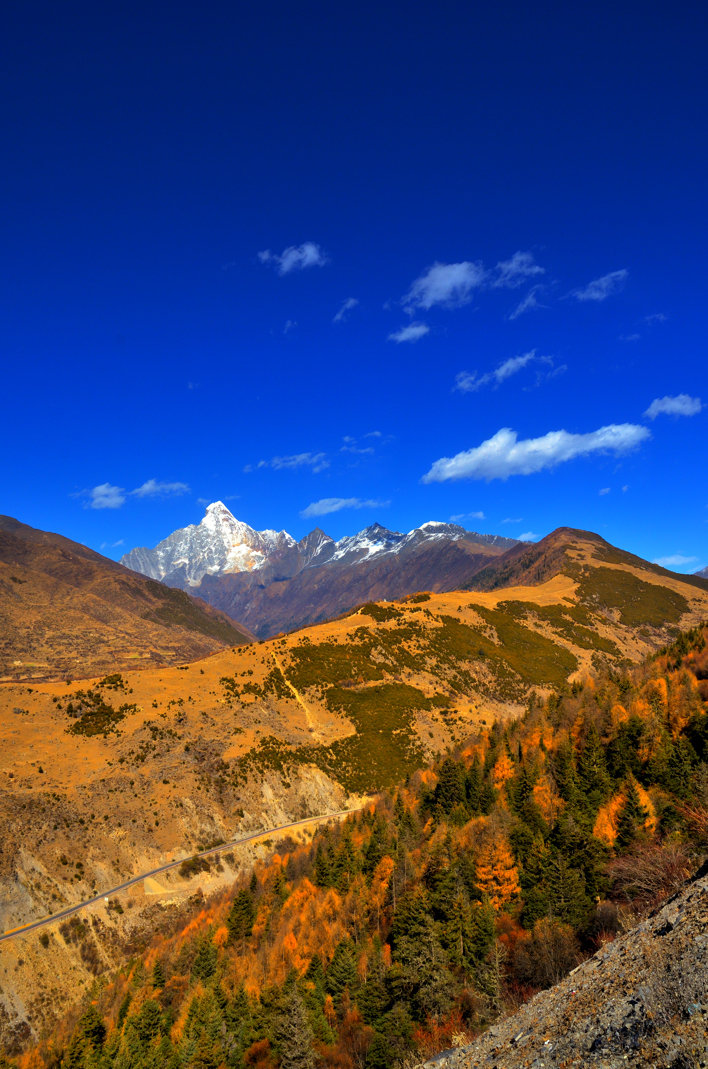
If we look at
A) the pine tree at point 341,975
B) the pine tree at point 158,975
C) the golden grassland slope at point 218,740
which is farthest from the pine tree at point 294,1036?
the golden grassland slope at point 218,740

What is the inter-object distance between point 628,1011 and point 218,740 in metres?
98.7

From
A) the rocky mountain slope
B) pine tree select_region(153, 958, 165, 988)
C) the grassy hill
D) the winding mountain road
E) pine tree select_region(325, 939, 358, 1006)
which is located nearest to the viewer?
the rocky mountain slope

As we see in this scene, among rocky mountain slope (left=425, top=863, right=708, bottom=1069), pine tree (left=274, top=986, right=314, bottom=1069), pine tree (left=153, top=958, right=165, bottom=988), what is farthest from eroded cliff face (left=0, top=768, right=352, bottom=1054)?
rocky mountain slope (left=425, top=863, right=708, bottom=1069)

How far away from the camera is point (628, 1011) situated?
15742 millimetres

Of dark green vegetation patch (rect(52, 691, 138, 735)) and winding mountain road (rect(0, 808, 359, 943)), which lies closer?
winding mountain road (rect(0, 808, 359, 943))

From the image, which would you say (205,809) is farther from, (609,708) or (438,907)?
(609,708)

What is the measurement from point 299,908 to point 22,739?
2366 inches

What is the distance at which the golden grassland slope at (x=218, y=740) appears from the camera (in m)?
74.4

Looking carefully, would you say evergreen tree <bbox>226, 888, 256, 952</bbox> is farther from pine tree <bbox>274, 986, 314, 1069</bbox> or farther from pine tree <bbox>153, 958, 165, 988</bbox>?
pine tree <bbox>274, 986, 314, 1069</bbox>

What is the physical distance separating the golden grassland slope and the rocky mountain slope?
6204 centimetres

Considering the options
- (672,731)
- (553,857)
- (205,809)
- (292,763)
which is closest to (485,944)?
(553,857)

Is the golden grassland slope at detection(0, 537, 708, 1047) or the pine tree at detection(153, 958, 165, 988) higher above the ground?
the golden grassland slope at detection(0, 537, 708, 1047)

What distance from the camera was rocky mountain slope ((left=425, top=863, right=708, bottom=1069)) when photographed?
13569mm

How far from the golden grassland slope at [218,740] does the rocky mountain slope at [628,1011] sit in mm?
62039
